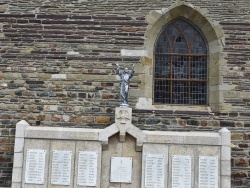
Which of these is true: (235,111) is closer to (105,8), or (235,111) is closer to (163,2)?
(163,2)

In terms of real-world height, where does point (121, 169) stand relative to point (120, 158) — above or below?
below

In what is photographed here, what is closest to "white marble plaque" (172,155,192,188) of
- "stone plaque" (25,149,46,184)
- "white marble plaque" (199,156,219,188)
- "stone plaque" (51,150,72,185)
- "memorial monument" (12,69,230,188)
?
"memorial monument" (12,69,230,188)

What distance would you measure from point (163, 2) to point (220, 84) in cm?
220

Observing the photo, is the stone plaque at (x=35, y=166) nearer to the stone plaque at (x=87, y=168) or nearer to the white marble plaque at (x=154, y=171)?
the stone plaque at (x=87, y=168)

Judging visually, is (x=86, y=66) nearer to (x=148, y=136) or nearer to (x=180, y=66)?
(x=180, y=66)

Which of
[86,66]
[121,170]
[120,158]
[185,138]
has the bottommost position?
[121,170]

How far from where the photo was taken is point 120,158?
22.7 ft

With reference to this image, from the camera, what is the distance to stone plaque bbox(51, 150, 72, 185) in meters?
6.74

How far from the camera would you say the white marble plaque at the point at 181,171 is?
6699 mm

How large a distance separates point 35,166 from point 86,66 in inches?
97.5

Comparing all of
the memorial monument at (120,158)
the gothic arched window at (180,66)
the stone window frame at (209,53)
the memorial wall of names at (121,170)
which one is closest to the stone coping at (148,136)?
the memorial monument at (120,158)

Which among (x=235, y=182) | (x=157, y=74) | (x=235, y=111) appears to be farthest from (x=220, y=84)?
(x=235, y=182)

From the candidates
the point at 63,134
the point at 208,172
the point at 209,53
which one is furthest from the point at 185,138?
the point at 209,53

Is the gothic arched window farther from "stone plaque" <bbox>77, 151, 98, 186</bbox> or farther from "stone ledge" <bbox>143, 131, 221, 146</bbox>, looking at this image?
"stone plaque" <bbox>77, 151, 98, 186</bbox>
